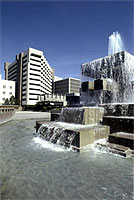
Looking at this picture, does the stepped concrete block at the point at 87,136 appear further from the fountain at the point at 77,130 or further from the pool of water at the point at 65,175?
the pool of water at the point at 65,175

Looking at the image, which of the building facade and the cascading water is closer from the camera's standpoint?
the cascading water

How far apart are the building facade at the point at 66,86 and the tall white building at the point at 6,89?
33763 mm

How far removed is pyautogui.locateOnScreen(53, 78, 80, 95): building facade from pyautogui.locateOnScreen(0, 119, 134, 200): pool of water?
8888cm

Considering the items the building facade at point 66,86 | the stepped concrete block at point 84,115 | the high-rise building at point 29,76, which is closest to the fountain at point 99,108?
the stepped concrete block at point 84,115

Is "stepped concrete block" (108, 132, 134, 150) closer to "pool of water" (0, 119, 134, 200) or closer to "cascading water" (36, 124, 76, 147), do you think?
"pool of water" (0, 119, 134, 200)

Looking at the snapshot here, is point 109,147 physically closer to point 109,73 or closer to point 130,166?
point 130,166

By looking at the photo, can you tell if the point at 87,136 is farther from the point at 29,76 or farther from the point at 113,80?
the point at 29,76

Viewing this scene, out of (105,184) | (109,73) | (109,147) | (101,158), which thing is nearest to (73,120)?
(109,147)

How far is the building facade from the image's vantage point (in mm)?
94812

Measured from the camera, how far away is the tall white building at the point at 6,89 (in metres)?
71.2

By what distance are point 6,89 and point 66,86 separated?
4062 centimetres

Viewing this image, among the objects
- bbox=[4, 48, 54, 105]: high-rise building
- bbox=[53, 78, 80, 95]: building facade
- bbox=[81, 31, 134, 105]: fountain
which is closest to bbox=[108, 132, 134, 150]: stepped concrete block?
bbox=[81, 31, 134, 105]: fountain

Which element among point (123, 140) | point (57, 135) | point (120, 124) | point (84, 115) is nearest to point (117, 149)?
point (123, 140)

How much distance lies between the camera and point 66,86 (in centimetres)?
9569
